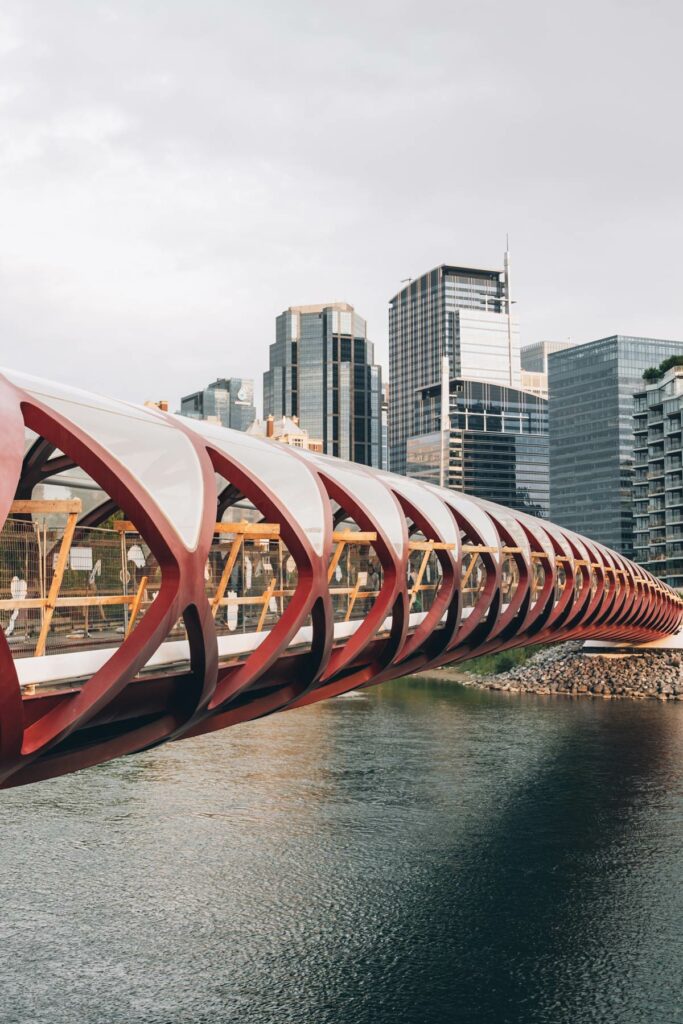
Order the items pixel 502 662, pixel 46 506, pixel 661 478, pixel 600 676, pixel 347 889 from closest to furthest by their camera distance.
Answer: pixel 46 506, pixel 347 889, pixel 600 676, pixel 502 662, pixel 661 478

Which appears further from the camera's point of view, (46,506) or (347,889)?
(347,889)

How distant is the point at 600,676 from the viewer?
65750 mm

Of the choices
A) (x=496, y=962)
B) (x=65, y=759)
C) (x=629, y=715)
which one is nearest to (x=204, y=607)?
(x=65, y=759)

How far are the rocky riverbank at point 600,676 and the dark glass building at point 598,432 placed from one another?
272 ft

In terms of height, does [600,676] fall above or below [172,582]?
below

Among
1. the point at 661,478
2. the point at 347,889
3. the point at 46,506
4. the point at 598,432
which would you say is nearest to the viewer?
the point at 46,506

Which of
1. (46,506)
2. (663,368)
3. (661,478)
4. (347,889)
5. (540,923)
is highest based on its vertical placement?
(663,368)

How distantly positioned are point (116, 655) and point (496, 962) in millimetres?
16345

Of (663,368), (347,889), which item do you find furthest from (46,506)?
(663,368)

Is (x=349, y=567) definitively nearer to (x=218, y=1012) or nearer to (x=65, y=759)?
(x=65, y=759)

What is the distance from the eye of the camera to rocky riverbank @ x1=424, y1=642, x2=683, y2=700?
63469 millimetres

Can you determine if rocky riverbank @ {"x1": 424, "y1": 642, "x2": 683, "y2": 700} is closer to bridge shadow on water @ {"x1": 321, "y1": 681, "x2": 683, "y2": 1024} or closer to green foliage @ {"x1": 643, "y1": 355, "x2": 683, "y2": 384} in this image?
bridge shadow on water @ {"x1": 321, "y1": 681, "x2": 683, "y2": 1024}

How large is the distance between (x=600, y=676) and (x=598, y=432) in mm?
99559

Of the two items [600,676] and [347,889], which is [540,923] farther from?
[600,676]
